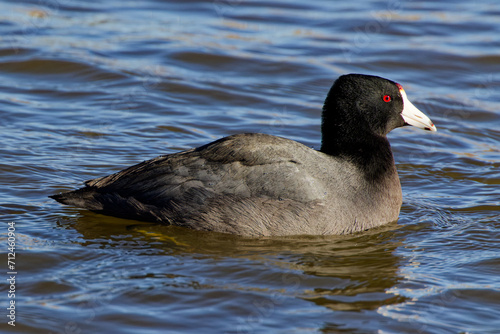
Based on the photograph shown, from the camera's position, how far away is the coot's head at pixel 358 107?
284 inches

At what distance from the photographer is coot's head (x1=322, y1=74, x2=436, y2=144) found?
284 inches

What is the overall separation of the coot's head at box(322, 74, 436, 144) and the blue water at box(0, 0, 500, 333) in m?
1.03

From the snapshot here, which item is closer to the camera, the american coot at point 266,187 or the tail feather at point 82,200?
the american coot at point 266,187

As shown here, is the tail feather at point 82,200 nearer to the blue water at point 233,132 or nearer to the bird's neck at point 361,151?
the blue water at point 233,132

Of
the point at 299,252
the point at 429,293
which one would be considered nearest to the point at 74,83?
the point at 299,252

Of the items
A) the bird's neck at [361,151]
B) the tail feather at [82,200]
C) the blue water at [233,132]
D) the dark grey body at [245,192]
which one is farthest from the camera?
the bird's neck at [361,151]

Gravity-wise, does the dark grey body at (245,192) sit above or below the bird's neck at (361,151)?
below

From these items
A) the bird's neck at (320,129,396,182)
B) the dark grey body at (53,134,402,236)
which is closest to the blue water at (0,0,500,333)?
the dark grey body at (53,134,402,236)

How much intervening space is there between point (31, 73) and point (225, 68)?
3.19m

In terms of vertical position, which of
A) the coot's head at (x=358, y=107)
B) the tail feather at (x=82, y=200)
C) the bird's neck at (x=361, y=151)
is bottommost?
the tail feather at (x=82, y=200)

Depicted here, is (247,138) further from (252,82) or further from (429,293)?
(252,82)

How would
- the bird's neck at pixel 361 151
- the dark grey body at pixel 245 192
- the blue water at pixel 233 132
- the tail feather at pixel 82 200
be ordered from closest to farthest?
the blue water at pixel 233 132 → the dark grey body at pixel 245 192 → the tail feather at pixel 82 200 → the bird's neck at pixel 361 151

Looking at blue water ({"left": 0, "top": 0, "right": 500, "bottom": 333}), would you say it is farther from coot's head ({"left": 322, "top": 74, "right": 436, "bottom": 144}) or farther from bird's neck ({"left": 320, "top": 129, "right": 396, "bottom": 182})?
coot's head ({"left": 322, "top": 74, "right": 436, "bottom": 144})

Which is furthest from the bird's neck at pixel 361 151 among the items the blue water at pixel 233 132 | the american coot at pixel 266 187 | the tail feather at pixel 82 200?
the tail feather at pixel 82 200
